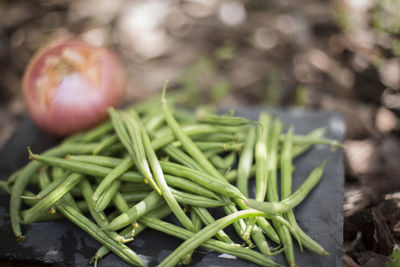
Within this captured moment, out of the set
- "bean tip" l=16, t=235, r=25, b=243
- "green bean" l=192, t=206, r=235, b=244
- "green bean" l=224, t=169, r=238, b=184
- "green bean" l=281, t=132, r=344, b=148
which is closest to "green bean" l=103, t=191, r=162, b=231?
"green bean" l=192, t=206, r=235, b=244

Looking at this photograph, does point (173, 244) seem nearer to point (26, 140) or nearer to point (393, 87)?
point (26, 140)

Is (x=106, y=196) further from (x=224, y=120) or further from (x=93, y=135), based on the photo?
(x=224, y=120)

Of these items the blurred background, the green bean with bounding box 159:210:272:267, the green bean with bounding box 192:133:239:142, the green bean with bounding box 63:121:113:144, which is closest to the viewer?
the green bean with bounding box 159:210:272:267

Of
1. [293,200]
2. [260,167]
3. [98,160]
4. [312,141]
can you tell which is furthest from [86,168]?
[312,141]

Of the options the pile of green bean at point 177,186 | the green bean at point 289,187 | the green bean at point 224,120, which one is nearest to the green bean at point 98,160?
the pile of green bean at point 177,186

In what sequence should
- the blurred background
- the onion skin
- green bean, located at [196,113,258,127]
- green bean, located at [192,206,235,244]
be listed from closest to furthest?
green bean, located at [192,206,235,244] → green bean, located at [196,113,258,127] → the onion skin → the blurred background

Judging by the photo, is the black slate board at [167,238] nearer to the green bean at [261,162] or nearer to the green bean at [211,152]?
the green bean at [261,162]

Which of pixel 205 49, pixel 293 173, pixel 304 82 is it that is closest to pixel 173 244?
pixel 293 173

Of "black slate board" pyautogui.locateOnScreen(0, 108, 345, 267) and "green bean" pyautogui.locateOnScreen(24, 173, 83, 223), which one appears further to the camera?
"green bean" pyautogui.locateOnScreen(24, 173, 83, 223)

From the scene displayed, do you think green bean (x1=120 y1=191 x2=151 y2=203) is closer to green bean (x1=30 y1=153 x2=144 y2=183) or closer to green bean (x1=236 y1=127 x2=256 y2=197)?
green bean (x1=30 y1=153 x2=144 y2=183)

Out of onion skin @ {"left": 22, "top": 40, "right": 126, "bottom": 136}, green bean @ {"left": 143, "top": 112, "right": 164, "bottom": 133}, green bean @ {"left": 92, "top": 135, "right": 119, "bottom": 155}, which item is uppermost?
onion skin @ {"left": 22, "top": 40, "right": 126, "bottom": 136}
